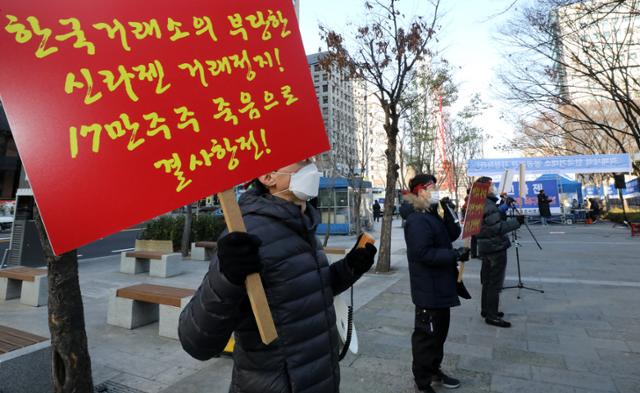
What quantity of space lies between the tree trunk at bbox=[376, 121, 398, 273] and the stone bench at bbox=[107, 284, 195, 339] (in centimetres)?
499

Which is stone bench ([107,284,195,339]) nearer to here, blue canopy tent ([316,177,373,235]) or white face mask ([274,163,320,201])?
white face mask ([274,163,320,201])

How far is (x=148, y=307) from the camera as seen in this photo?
5.24 m

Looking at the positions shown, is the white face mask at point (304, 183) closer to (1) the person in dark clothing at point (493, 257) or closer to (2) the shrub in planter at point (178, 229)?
(1) the person in dark clothing at point (493, 257)

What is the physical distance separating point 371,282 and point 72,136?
7.15 m

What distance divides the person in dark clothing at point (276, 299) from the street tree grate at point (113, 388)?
7.87 ft

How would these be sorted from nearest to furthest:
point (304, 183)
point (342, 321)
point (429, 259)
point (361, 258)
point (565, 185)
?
point (304, 183)
point (361, 258)
point (342, 321)
point (429, 259)
point (565, 185)

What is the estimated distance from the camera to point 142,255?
8609 millimetres

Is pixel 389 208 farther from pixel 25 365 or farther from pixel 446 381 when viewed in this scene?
pixel 25 365

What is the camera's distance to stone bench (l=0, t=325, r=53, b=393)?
2.84 meters

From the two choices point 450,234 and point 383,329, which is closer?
point 450,234

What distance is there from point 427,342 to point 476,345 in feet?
4.54

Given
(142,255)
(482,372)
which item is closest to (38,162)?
(482,372)

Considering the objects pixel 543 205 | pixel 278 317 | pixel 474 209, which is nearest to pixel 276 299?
pixel 278 317

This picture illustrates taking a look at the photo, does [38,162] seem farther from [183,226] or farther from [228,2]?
[183,226]
